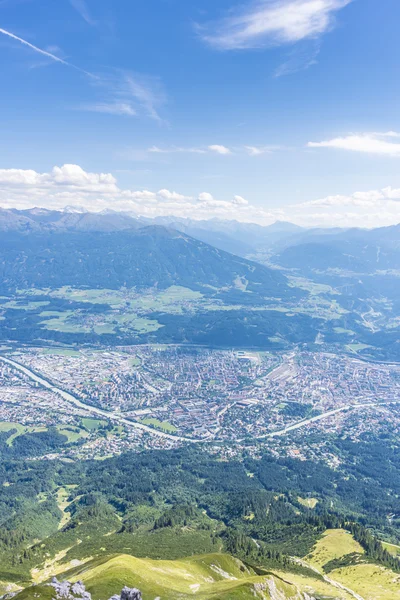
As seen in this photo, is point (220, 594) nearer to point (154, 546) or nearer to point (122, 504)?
point (154, 546)

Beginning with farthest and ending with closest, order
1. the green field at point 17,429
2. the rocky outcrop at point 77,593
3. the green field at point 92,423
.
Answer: the green field at point 92,423, the green field at point 17,429, the rocky outcrop at point 77,593

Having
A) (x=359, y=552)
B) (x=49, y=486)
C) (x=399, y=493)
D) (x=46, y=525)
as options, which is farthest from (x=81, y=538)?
(x=399, y=493)

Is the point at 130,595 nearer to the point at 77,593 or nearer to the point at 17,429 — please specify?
the point at 77,593

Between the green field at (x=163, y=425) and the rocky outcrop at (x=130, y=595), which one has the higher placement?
the rocky outcrop at (x=130, y=595)

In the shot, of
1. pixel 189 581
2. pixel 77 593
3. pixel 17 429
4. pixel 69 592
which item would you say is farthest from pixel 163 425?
pixel 69 592

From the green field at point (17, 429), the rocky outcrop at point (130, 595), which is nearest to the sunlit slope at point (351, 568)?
the rocky outcrop at point (130, 595)

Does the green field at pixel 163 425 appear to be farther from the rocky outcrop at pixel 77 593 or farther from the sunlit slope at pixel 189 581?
the rocky outcrop at pixel 77 593

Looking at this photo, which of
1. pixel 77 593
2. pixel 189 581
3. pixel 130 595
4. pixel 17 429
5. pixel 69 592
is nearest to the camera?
pixel 130 595

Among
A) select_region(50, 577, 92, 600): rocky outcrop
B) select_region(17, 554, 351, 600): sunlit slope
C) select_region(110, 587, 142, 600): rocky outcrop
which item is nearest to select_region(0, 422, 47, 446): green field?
select_region(17, 554, 351, 600): sunlit slope
